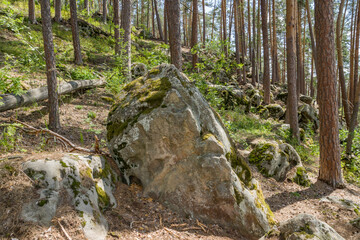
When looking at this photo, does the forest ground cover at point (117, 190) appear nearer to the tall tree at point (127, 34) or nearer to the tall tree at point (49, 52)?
the tall tree at point (49, 52)

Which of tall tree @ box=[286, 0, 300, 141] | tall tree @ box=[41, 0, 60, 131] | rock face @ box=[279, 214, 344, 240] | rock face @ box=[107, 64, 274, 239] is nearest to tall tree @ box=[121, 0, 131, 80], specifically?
tall tree @ box=[41, 0, 60, 131]

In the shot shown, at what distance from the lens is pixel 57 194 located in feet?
7.61

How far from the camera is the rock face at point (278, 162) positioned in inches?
239

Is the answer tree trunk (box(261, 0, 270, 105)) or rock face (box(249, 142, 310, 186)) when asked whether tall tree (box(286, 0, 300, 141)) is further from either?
rock face (box(249, 142, 310, 186))

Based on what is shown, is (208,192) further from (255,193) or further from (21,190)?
(21,190)

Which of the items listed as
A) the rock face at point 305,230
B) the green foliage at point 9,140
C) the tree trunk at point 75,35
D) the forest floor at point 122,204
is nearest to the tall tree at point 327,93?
the forest floor at point 122,204

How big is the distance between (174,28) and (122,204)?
571cm

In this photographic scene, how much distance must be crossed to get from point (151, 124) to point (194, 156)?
83 cm

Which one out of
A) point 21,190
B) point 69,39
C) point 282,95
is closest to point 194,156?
point 21,190

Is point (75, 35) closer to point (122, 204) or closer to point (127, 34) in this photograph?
point (127, 34)

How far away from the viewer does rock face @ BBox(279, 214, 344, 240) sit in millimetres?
2217

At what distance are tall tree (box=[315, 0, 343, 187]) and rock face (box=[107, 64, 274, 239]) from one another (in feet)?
12.7

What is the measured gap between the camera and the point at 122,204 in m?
2.95

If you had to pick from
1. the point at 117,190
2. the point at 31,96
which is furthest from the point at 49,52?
the point at 117,190
